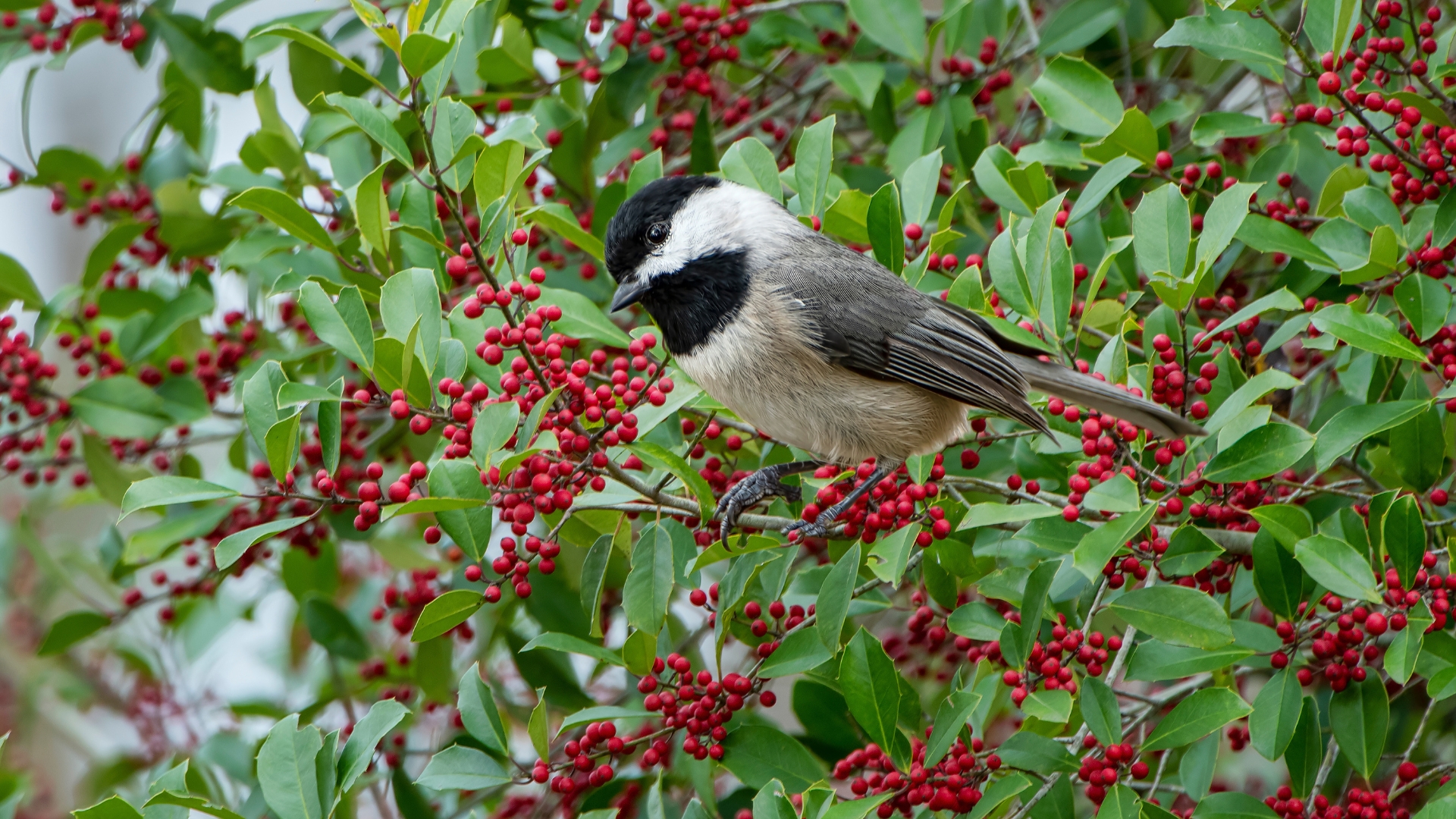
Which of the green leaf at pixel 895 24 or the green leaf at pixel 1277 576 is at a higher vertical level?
the green leaf at pixel 895 24

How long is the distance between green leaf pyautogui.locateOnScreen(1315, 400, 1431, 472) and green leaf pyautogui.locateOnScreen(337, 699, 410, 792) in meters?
1.43

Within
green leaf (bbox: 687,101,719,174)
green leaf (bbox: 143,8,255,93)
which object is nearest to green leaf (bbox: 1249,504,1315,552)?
green leaf (bbox: 687,101,719,174)

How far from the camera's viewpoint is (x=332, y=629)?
291cm

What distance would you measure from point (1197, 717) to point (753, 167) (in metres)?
1.25

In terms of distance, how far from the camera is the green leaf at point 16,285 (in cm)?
270

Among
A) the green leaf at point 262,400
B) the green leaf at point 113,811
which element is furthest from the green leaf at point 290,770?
the green leaf at point 262,400

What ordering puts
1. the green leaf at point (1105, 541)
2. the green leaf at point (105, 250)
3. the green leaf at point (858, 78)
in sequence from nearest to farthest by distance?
1. the green leaf at point (1105, 541)
2. the green leaf at point (858, 78)
3. the green leaf at point (105, 250)

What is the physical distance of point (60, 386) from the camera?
17.8 feet

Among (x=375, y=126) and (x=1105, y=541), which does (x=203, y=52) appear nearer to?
(x=375, y=126)

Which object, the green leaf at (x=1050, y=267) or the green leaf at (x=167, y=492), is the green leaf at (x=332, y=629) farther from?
the green leaf at (x=1050, y=267)

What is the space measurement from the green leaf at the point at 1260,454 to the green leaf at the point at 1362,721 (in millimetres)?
452

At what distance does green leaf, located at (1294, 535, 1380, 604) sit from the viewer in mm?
1645

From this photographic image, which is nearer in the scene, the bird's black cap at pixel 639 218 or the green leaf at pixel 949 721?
the green leaf at pixel 949 721

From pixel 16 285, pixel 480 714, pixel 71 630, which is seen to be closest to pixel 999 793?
pixel 480 714
